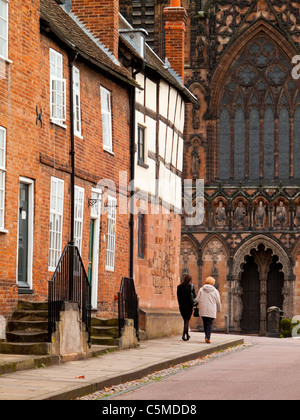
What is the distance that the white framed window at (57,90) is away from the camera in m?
19.4

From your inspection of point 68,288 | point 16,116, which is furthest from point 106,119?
point 68,288

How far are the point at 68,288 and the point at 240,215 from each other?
26432 mm

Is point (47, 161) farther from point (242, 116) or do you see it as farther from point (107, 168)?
point (242, 116)

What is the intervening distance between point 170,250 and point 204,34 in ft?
61.8

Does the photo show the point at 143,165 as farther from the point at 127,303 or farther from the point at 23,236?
the point at 23,236

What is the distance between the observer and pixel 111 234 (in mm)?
22922

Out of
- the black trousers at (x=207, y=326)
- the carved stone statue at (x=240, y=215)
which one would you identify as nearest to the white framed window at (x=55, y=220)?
the black trousers at (x=207, y=326)

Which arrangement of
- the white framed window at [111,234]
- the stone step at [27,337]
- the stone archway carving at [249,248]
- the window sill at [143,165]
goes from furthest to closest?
the stone archway carving at [249,248] → the window sill at [143,165] → the white framed window at [111,234] → the stone step at [27,337]

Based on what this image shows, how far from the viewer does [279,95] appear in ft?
146

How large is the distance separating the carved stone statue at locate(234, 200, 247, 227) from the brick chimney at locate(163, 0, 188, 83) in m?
12.9

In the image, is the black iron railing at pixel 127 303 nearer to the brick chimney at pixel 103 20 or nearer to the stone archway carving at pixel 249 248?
the brick chimney at pixel 103 20

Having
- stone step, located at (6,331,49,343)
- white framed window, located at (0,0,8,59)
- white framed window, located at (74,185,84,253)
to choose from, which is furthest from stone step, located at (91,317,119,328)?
A: white framed window, located at (0,0,8,59)

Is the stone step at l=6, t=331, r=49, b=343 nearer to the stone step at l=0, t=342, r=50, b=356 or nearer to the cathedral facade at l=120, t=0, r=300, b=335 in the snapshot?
the stone step at l=0, t=342, r=50, b=356

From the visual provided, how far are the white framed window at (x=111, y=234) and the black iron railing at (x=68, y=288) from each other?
3.39 meters
